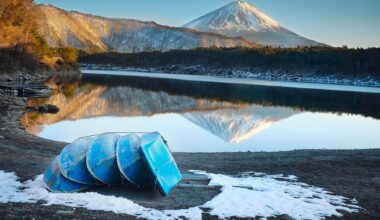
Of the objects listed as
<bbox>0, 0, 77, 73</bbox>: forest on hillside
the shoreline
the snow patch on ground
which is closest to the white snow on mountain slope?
the snow patch on ground

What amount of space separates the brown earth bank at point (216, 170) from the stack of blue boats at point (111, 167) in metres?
0.41

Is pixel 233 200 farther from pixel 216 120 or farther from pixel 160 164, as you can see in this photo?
pixel 216 120

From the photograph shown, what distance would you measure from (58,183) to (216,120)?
26.5 metres

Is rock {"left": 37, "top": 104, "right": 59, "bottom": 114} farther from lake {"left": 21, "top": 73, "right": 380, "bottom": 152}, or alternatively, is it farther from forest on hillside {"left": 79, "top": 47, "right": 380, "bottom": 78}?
forest on hillside {"left": 79, "top": 47, "right": 380, "bottom": 78}

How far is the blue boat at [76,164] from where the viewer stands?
10695 millimetres

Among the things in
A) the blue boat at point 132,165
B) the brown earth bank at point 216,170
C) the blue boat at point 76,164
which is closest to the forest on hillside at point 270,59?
the brown earth bank at point 216,170

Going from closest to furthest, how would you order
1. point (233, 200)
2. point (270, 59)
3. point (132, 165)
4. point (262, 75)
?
point (233, 200)
point (132, 165)
point (262, 75)
point (270, 59)

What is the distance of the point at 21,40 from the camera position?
235 feet

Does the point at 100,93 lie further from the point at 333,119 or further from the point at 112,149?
the point at 112,149

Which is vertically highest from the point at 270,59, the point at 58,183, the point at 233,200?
the point at 270,59

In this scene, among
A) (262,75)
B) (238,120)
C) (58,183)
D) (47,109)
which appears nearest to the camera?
(58,183)

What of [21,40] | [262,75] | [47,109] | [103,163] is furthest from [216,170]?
[262,75]

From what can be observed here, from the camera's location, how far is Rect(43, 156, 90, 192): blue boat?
1045 cm

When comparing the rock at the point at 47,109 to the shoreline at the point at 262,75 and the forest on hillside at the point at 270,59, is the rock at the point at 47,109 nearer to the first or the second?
the shoreline at the point at 262,75
